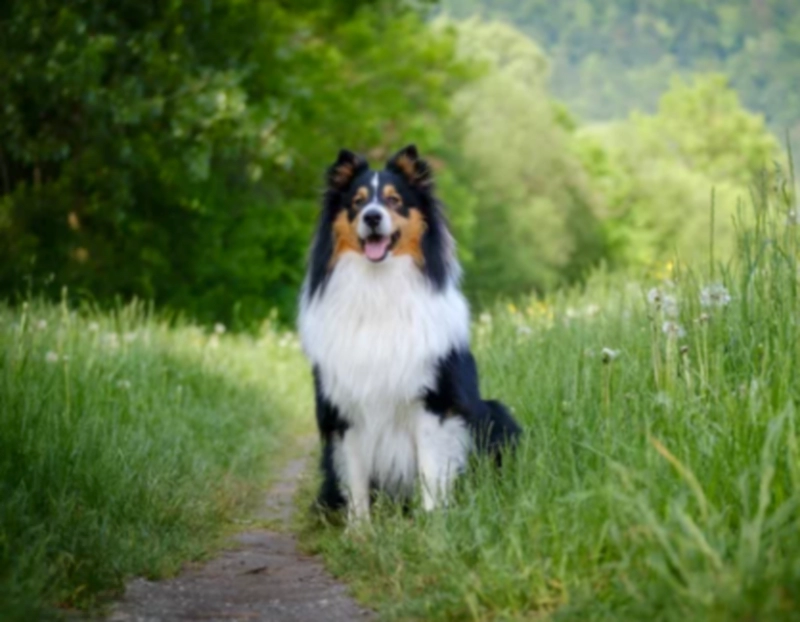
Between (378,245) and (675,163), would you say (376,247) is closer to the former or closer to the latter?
(378,245)

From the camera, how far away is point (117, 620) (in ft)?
14.9

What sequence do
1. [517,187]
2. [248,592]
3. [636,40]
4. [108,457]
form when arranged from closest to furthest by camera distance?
[248,592] → [108,457] → [517,187] → [636,40]

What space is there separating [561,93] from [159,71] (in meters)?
59.9

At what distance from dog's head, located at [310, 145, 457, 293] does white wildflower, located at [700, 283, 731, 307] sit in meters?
1.56

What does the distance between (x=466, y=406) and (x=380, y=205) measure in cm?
112

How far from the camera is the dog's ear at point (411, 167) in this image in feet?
21.7

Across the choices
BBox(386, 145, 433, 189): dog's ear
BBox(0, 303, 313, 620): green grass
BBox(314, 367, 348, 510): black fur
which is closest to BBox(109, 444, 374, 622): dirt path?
BBox(0, 303, 313, 620): green grass

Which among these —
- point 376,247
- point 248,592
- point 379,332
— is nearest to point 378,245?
point 376,247

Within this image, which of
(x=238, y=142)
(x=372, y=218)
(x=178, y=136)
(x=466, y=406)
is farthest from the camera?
(x=238, y=142)

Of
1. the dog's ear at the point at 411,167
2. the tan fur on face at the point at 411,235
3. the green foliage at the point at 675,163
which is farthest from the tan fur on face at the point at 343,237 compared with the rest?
the green foliage at the point at 675,163

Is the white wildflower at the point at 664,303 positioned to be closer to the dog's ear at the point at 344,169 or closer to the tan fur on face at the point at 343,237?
the tan fur on face at the point at 343,237

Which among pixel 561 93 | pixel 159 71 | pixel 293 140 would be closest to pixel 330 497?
pixel 159 71

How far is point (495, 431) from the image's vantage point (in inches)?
250

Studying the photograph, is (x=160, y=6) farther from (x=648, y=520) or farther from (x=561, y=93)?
(x=561, y=93)
